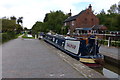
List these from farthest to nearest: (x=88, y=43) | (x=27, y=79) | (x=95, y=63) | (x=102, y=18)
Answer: (x=102, y=18)
(x=88, y=43)
(x=95, y=63)
(x=27, y=79)

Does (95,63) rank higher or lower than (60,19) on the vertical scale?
lower

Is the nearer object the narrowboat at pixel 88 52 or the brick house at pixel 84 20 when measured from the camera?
the narrowboat at pixel 88 52

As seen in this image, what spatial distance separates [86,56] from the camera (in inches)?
384

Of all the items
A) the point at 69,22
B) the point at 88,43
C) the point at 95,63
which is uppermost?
the point at 69,22

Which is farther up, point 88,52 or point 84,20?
point 84,20

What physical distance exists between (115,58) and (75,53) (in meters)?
2.64

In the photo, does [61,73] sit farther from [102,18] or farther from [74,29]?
[102,18]

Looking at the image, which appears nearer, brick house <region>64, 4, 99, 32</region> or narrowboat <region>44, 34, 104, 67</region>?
narrowboat <region>44, 34, 104, 67</region>

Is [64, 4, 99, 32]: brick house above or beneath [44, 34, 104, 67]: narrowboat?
above

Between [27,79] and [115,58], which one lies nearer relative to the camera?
[27,79]

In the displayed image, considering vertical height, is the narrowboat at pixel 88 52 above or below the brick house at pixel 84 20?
below

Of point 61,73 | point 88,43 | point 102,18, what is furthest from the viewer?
point 102,18

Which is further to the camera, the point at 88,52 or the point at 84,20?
the point at 84,20

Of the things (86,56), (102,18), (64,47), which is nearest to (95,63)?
(86,56)
